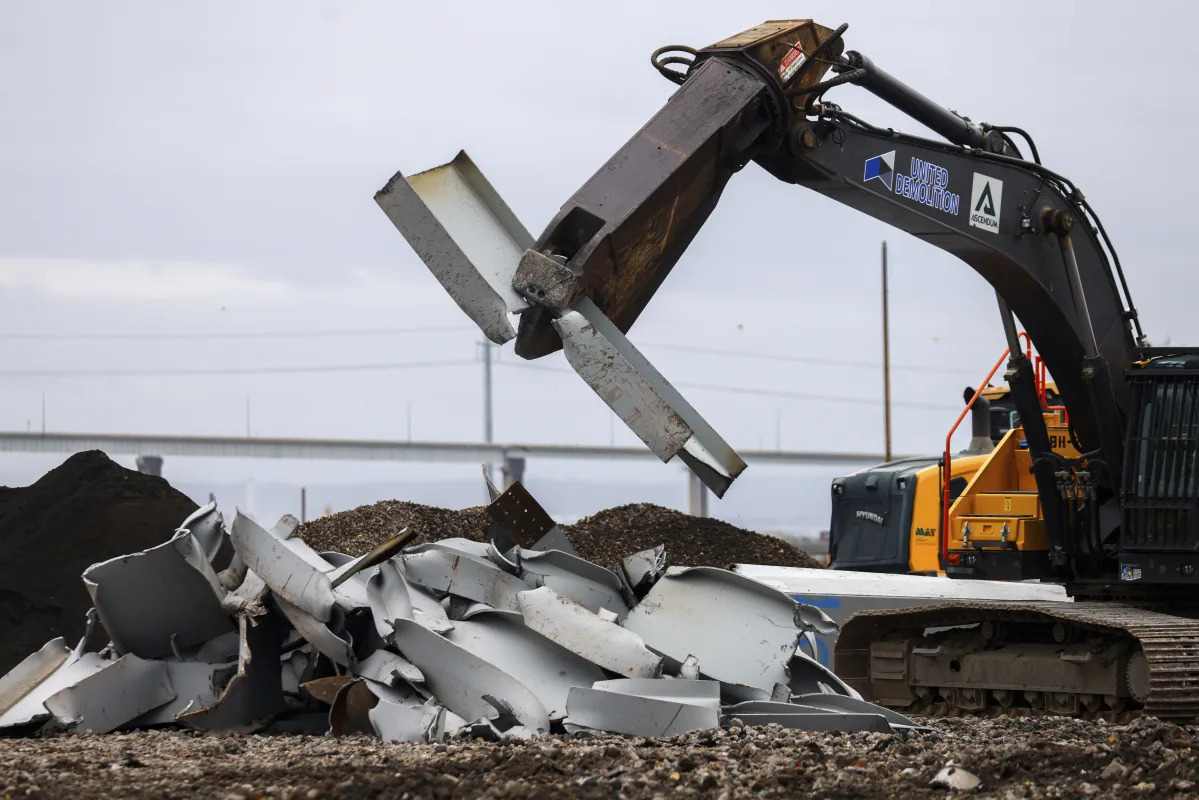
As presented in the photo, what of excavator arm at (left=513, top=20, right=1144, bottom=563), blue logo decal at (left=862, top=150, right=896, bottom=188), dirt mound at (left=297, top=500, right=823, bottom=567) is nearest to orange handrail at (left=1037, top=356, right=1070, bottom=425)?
excavator arm at (left=513, top=20, right=1144, bottom=563)

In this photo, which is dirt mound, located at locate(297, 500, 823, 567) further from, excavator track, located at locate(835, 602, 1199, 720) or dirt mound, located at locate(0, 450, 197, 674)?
excavator track, located at locate(835, 602, 1199, 720)

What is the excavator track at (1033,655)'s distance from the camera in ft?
25.8

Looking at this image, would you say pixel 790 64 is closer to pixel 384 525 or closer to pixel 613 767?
pixel 613 767

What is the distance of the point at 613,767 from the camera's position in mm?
5438

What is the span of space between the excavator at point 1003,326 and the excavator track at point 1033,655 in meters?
0.01

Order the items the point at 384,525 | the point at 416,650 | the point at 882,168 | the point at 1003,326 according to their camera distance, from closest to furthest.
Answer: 1. the point at 416,650
2. the point at 882,168
3. the point at 1003,326
4. the point at 384,525

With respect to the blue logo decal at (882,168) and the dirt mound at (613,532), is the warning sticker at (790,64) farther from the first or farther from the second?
the dirt mound at (613,532)

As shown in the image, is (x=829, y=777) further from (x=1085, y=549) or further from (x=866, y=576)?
(x=866, y=576)

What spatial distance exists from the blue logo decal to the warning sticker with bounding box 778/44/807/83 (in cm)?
78

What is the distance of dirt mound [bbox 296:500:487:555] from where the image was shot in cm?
1325

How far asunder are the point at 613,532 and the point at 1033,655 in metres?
5.95

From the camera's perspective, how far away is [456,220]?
6.62 metres

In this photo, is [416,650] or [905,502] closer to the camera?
[416,650]

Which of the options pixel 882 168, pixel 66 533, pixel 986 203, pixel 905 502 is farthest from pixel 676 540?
pixel 882 168
